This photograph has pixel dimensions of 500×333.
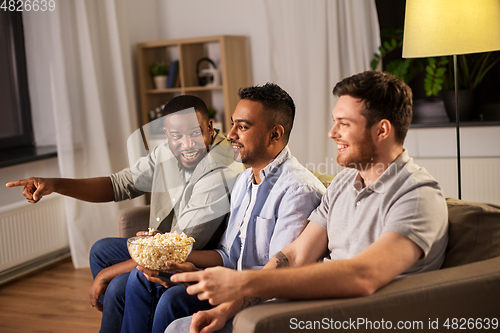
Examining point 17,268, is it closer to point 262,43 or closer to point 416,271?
point 262,43

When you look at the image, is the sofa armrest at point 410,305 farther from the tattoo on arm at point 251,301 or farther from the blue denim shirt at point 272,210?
the blue denim shirt at point 272,210

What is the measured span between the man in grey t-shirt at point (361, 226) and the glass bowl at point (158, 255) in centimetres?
15

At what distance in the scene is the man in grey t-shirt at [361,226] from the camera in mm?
975

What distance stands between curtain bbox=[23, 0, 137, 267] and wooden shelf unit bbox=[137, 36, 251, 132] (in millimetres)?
215

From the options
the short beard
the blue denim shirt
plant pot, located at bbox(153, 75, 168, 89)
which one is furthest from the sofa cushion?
plant pot, located at bbox(153, 75, 168, 89)

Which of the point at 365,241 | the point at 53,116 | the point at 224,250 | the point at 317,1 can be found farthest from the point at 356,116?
the point at 53,116

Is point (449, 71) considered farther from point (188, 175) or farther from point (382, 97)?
point (188, 175)

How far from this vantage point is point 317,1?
3.15 meters

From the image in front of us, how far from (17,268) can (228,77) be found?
1.87 m

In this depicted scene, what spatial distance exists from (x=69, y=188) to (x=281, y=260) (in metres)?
0.95

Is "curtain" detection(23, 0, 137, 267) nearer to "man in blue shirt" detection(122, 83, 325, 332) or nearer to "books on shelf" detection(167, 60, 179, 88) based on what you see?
"books on shelf" detection(167, 60, 179, 88)

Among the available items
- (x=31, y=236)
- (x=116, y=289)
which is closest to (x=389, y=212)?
(x=116, y=289)

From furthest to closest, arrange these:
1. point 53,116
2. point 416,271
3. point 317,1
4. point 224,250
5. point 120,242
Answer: point 53,116 → point 317,1 → point 120,242 → point 224,250 → point 416,271

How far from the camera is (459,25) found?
72.8 inches
